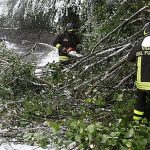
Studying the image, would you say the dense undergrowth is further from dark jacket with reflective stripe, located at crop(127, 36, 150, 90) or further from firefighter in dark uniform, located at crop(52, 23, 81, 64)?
firefighter in dark uniform, located at crop(52, 23, 81, 64)

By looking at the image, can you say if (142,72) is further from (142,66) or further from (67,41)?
(67,41)

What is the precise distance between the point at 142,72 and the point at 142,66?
76 mm

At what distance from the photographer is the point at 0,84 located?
26.5 ft

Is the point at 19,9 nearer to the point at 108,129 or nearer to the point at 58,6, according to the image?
the point at 58,6

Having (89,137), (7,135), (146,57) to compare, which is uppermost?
(146,57)

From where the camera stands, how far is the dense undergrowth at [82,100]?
4.94 m

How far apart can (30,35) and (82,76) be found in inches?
538

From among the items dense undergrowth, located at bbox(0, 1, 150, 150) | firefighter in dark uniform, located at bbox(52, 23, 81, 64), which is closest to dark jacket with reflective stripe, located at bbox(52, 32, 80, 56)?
firefighter in dark uniform, located at bbox(52, 23, 81, 64)

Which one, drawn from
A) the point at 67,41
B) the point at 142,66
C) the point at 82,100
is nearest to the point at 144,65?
the point at 142,66

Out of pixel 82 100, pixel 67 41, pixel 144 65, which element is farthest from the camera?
pixel 67 41

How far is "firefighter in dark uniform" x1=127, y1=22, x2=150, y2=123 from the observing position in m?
5.61

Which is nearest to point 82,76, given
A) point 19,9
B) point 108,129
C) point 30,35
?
point 108,129

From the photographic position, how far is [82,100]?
6.62 meters

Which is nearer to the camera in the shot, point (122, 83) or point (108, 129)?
point (108, 129)
